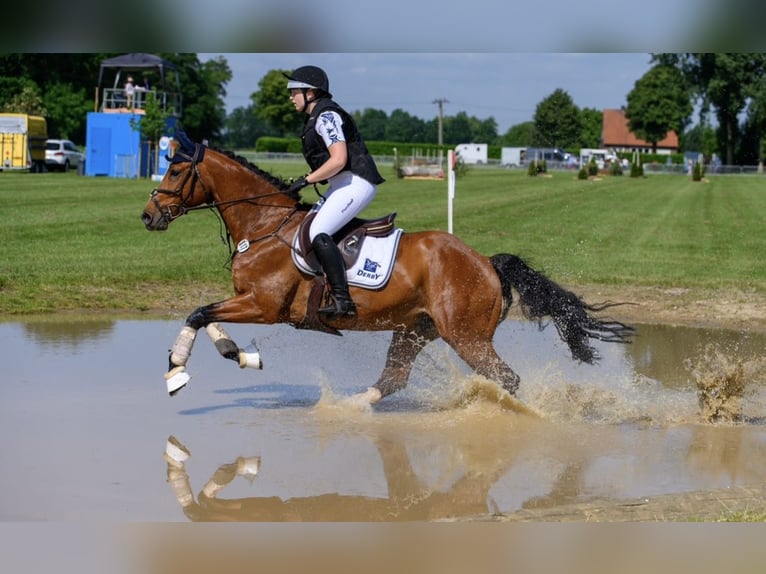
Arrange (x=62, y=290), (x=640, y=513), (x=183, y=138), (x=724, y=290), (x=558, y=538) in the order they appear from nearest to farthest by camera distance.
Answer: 1. (x=558, y=538)
2. (x=640, y=513)
3. (x=183, y=138)
4. (x=62, y=290)
5. (x=724, y=290)

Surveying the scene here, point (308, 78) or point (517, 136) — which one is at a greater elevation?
point (517, 136)

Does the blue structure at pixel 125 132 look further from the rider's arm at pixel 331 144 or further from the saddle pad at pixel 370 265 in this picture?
the rider's arm at pixel 331 144

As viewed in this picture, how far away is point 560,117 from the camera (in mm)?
30250

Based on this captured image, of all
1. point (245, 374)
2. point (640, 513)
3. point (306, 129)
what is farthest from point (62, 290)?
point (640, 513)

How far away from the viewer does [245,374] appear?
11.1m

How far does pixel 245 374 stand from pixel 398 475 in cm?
379

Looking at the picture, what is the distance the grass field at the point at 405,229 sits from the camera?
15.8m

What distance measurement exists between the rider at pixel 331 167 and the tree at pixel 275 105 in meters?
93.0

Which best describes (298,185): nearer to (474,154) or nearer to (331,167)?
(331,167)

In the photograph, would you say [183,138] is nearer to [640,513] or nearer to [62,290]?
[640,513]

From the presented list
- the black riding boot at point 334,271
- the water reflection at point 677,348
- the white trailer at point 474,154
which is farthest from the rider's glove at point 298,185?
the white trailer at point 474,154

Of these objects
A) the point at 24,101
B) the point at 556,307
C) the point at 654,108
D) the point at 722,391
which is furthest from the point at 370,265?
the point at 654,108

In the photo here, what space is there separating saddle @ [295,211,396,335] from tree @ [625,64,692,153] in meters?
80.5

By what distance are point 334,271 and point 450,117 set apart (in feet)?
339
